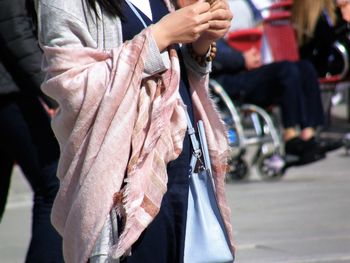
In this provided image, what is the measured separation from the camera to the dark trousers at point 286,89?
921 centimetres

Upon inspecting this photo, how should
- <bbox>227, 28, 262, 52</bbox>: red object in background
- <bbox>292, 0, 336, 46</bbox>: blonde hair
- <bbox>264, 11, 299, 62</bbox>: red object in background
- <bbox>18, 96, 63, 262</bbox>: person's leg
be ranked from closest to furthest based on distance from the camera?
1. <bbox>18, 96, 63, 262</bbox>: person's leg
2. <bbox>227, 28, 262, 52</bbox>: red object in background
3. <bbox>264, 11, 299, 62</bbox>: red object in background
4. <bbox>292, 0, 336, 46</bbox>: blonde hair

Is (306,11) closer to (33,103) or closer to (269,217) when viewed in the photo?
(269,217)

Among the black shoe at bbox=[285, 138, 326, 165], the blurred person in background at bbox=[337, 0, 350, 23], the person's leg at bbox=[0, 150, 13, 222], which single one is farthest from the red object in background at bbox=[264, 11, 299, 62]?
the person's leg at bbox=[0, 150, 13, 222]

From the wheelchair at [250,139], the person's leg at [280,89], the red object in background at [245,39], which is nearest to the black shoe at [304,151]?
the person's leg at [280,89]

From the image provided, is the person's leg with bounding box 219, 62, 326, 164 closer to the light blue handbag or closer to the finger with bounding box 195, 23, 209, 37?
the light blue handbag

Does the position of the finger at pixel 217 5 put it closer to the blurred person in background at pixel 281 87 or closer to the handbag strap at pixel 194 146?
the handbag strap at pixel 194 146

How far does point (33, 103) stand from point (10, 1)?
449 millimetres

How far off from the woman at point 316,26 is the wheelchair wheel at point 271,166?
147cm

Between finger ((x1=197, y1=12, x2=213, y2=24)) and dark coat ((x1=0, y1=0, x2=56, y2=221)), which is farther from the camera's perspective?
dark coat ((x1=0, y1=0, x2=56, y2=221))

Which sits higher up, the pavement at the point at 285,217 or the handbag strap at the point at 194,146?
the handbag strap at the point at 194,146

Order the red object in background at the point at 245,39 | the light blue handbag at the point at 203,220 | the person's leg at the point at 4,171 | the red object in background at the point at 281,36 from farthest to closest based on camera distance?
1. the red object in background at the point at 281,36
2. the red object in background at the point at 245,39
3. the person's leg at the point at 4,171
4. the light blue handbag at the point at 203,220

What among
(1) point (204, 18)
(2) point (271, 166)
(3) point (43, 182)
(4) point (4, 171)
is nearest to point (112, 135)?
(1) point (204, 18)

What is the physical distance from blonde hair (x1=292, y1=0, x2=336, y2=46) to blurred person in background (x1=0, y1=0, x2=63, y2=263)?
5889 millimetres

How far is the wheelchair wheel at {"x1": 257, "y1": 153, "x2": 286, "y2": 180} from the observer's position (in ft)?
29.8
